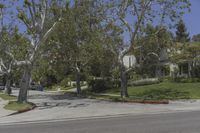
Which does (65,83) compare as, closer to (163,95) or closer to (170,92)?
(170,92)

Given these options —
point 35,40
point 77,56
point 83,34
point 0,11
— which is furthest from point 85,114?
point 77,56

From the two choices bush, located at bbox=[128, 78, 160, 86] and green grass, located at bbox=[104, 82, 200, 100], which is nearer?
green grass, located at bbox=[104, 82, 200, 100]

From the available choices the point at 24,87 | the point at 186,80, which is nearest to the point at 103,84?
the point at 186,80

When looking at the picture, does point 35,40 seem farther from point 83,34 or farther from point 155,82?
point 155,82

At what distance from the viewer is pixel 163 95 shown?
3631cm

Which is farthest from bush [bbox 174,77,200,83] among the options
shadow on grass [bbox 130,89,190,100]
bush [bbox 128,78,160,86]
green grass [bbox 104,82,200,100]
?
shadow on grass [bbox 130,89,190,100]

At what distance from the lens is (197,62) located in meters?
50.3

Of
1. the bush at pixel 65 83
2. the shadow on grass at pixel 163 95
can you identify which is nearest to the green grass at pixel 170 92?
the shadow on grass at pixel 163 95

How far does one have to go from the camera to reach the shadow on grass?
3391 centimetres

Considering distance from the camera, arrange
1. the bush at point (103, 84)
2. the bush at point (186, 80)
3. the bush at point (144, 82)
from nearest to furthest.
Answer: the bush at point (186, 80) → the bush at point (144, 82) → the bush at point (103, 84)

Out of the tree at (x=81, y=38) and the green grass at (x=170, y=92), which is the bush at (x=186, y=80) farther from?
the tree at (x=81, y=38)

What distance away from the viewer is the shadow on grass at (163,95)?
33.9 m

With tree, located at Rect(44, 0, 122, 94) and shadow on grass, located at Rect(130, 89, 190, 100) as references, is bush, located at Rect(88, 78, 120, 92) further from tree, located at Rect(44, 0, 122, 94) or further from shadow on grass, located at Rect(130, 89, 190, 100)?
shadow on grass, located at Rect(130, 89, 190, 100)

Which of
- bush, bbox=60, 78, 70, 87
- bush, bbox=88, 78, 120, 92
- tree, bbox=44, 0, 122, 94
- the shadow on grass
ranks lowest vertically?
the shadow on grass
